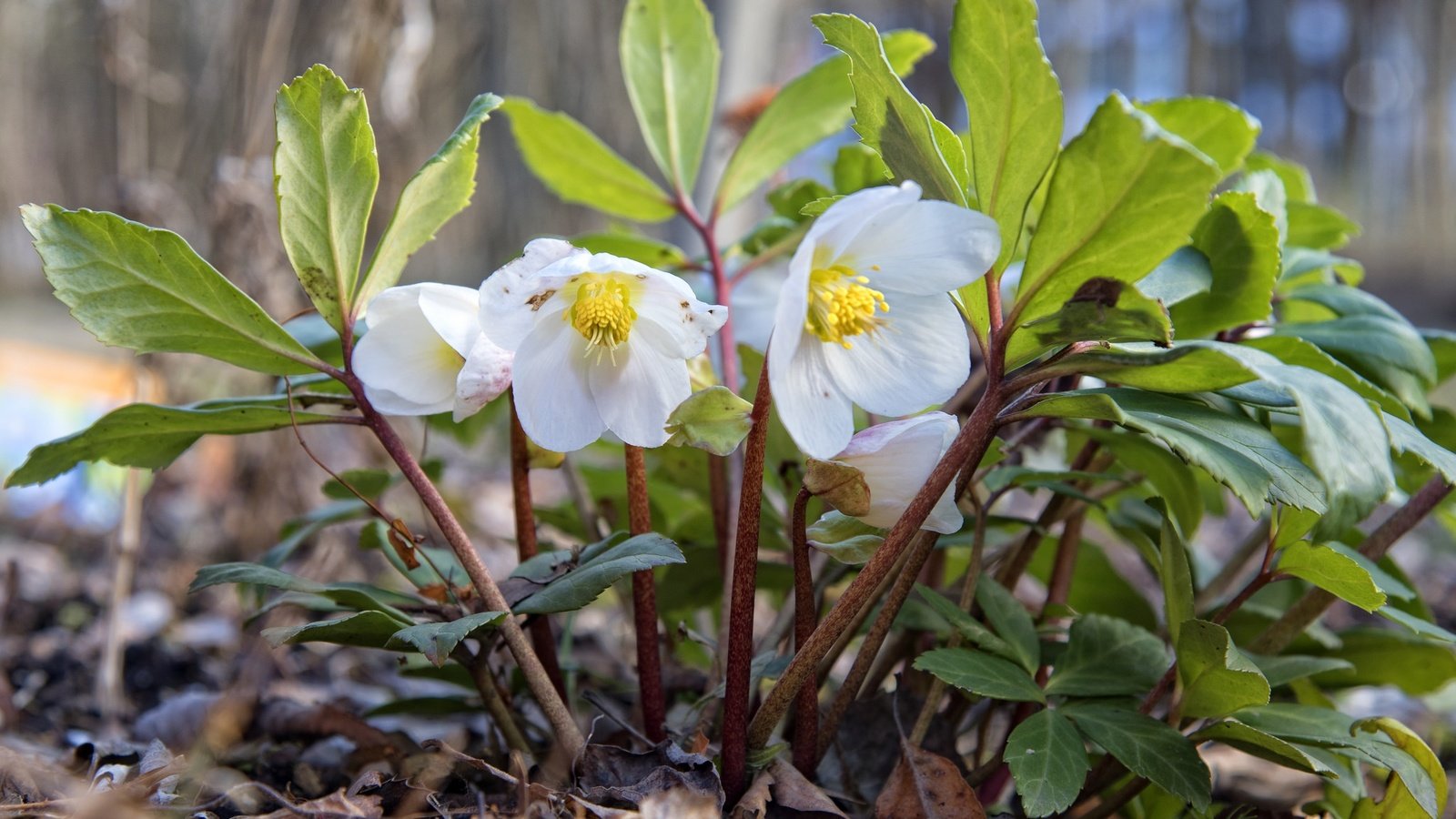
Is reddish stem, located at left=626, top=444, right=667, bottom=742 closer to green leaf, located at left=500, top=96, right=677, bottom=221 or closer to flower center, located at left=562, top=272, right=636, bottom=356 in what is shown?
flower center, located at left=562, top=272, right=636, bottom=356

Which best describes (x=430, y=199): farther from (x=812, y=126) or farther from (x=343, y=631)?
(x=812, y=126)

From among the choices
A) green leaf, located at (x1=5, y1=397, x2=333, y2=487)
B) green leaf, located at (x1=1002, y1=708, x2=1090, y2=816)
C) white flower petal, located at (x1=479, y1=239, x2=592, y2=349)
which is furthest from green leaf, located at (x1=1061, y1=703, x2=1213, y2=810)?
green leaf, located at (x1=5, y1=397, x2=333, y2=487)

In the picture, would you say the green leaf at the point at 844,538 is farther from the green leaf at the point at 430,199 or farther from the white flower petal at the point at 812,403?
the green leaf at the point at 430,199

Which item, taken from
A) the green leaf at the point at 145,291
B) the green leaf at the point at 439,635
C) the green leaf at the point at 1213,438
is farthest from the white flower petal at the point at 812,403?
the green leaf at the point at 145,291

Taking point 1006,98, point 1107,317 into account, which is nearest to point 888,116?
point 1006,98

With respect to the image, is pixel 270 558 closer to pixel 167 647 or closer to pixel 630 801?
pixel 630 801

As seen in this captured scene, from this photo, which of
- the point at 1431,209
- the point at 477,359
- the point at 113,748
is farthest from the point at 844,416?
the point at 1431,209

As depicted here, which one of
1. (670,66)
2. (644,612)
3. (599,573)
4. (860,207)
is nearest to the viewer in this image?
(860,207)
